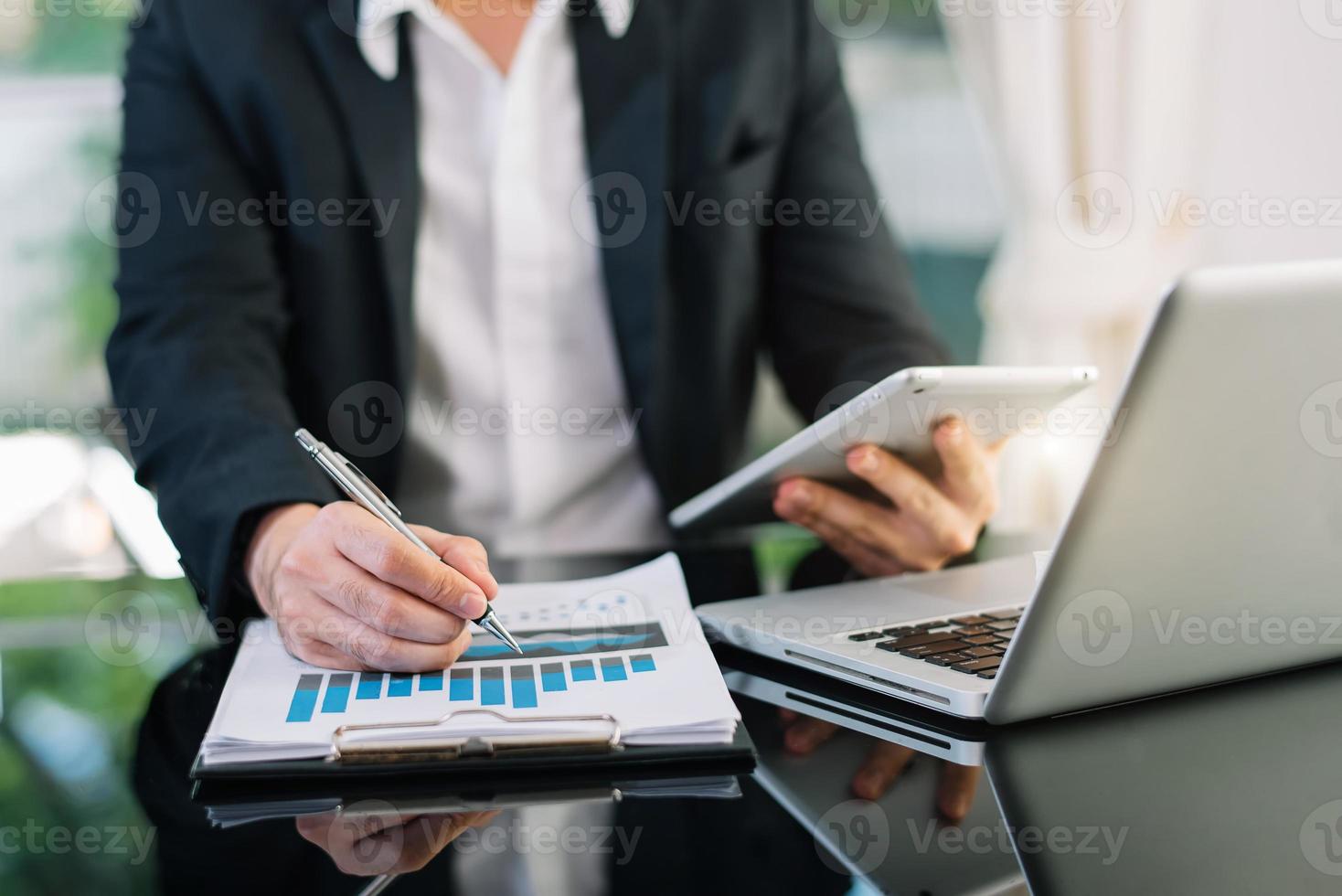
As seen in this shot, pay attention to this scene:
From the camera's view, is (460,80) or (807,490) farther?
(460,80)

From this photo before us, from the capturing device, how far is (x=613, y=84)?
4.25 ft

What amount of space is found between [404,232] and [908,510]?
2.16 ft

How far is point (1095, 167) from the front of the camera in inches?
102

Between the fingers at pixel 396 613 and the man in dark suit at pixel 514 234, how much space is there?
1.61 feet

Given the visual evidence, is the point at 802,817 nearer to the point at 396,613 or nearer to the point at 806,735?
the point at 806,735

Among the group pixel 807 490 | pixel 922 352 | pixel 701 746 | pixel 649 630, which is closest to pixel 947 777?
pixel 701 746

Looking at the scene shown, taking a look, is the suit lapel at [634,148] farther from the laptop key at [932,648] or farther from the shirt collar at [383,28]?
the laptop key at [932,648]

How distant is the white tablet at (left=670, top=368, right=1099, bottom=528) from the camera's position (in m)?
0.70

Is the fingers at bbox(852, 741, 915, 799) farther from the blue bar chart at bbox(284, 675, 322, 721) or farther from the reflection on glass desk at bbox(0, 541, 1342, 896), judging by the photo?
the blue bar chart at bbox(284, 675, 322, 721)

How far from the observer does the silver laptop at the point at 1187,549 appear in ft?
1.68

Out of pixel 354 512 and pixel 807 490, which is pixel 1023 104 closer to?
pixel 807 490

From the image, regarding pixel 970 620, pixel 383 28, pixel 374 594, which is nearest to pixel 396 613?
pixel 374 594

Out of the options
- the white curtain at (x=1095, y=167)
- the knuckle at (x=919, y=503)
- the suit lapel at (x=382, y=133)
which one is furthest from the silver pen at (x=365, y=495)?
the white curtain at (x=1095, y=167)

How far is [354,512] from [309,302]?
0.64 m
